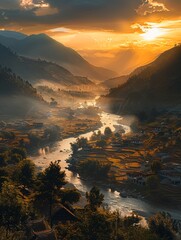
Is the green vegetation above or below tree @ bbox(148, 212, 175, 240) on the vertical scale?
above

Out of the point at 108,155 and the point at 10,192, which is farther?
the point at 108,155

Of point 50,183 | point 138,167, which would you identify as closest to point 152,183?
point 138,167

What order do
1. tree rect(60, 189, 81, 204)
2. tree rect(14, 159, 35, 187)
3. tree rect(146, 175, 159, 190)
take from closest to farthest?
tree rect(60, 189, 81, 204)
tree rect(14, 159, 35, 187)
tree rect(146, 175, 159, 190)

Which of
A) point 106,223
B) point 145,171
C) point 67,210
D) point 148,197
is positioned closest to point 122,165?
point 145,171

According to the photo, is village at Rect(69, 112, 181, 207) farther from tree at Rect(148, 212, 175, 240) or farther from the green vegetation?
tree at Rect(148, 212, 175, 240)

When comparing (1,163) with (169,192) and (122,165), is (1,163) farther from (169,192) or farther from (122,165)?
(169,192)

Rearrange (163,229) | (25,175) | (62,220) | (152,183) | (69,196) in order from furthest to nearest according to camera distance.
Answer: (152,183) < (25,175) < (69,196) < (62,220) < (163,229)

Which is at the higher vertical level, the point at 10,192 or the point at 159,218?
the point at 10,192

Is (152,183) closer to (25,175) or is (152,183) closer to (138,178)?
(138,178)

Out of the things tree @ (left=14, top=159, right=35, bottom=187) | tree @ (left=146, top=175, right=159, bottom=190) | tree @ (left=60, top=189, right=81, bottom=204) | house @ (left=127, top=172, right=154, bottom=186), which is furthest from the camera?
house @ (left=127, top=172, right=154, bottom=186)

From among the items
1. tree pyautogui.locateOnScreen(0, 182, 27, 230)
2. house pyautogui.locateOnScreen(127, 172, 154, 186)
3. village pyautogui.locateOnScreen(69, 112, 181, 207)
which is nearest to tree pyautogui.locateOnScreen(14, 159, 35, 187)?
village pyautogui.locateOnScreen(69, 112, 181, 207)

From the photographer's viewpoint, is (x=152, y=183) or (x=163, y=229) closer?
(x=163, y=229)
